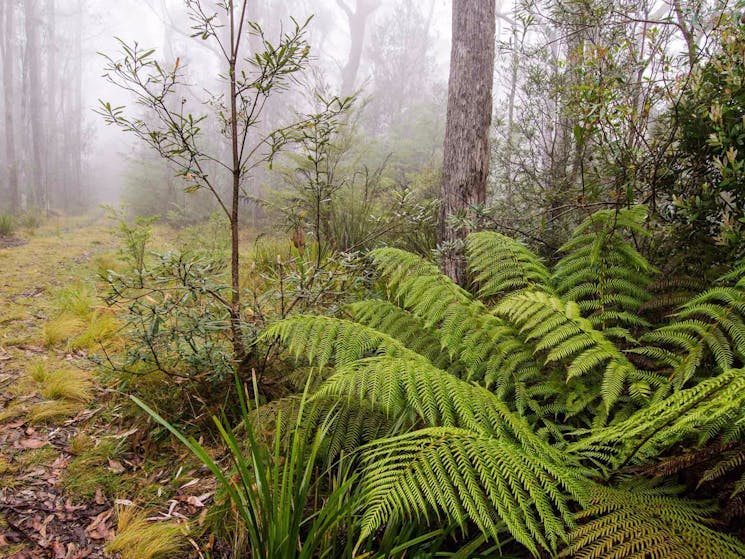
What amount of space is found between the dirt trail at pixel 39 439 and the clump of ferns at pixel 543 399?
3.23 feet

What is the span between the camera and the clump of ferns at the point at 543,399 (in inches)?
39.9

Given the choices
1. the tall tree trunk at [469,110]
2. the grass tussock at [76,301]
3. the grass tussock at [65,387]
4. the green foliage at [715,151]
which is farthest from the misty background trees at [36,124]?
the green foliage at [715,151]

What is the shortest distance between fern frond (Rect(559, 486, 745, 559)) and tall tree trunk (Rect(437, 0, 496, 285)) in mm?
2238

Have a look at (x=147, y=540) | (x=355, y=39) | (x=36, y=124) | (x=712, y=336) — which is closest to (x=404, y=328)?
(x=712, y=336)

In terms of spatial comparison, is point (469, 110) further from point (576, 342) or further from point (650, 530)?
point (650, 530)

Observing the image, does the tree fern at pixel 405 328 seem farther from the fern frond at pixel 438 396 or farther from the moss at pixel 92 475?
the moss at pixel 92 475

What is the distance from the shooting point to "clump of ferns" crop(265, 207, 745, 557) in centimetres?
101

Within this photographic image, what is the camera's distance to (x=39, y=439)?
1.99 m

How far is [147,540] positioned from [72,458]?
754mm

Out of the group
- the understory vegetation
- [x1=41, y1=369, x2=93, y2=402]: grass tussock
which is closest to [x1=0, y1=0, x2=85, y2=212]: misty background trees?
[x1=41, y1=369, x2=93, y2=402]: grass tussock

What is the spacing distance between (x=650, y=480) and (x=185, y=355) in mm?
1860

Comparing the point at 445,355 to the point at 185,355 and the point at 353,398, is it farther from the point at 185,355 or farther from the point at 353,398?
the point at 185,355

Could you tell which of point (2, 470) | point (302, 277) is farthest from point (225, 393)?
point (2, 470)

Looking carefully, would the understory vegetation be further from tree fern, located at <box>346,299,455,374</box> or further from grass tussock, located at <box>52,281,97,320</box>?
grass tussock, located at <box>52,281,97,320</box>
